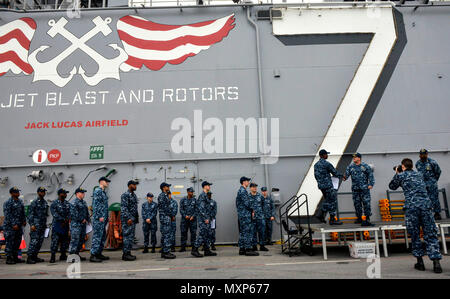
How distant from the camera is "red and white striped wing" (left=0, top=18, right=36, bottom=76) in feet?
33.0

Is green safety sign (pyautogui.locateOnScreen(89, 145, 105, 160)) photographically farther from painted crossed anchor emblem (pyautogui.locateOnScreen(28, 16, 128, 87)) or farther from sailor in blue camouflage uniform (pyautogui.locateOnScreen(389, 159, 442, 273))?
sailor in blue camouflage uniform (pyautogui.locateOnScreen(389, 159, 442, 273))

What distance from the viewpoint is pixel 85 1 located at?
41.3 feet

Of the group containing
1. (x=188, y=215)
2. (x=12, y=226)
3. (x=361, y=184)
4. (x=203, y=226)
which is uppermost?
(x=361, y=184)

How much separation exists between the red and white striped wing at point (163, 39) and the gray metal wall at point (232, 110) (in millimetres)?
240

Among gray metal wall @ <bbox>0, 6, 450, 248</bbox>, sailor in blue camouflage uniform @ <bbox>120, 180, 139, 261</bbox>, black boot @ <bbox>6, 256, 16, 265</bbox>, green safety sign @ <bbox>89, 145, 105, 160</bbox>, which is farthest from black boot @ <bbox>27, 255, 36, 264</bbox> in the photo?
green safety sign @ <bbox>89, 145, 105, 160</bbox>

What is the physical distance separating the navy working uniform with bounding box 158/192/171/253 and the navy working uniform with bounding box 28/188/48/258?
2949 millimetres

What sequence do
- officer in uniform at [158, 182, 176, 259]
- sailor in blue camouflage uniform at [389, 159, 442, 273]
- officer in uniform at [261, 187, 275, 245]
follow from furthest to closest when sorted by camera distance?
officer in uniform at [261, 187, 275, 245] < officer in uniform at [158, 182, 176, 259] < sailor in blue camouflage uniform at [389, 159, 442, 273]

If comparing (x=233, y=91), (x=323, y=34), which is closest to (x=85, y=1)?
(x=233, y=91)

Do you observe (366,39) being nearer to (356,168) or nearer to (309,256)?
(356,168)

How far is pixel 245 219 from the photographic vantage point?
7020mm

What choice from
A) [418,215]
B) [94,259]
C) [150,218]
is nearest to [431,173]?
[418,215]

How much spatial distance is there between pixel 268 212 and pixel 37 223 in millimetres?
6000

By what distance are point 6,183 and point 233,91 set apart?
7715mm

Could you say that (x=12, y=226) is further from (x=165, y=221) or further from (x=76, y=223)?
(x=165, y=221)
